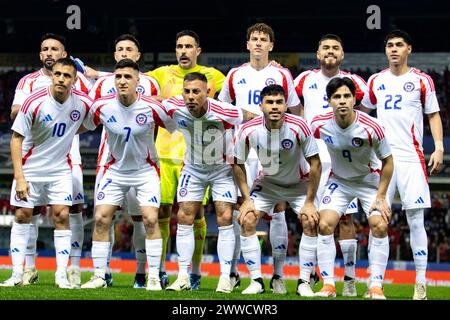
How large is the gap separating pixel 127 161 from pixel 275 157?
1458 mm

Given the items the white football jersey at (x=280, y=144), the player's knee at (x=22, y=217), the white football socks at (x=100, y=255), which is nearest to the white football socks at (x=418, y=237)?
the white football jersey at (x=280, y=144)

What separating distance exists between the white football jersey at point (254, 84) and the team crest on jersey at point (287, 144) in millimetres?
1095

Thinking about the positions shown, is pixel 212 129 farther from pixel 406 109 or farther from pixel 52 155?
pixel 406 109

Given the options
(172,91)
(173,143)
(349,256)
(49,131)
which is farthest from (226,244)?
(172,91)

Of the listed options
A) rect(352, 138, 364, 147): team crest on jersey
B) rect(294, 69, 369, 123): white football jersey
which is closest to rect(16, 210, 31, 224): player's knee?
rect(294, 69, 369, 123): white football jersey

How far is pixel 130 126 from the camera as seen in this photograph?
8867 millimetres

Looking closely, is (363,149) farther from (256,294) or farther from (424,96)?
(256,294)

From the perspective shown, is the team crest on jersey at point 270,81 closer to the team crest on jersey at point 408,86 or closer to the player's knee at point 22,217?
the team crest on jersey at point 408,86

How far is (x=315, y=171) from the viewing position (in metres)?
8.66

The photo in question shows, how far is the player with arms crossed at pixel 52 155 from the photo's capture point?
880 cm

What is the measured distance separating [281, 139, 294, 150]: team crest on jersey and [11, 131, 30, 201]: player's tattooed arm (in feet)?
8.09

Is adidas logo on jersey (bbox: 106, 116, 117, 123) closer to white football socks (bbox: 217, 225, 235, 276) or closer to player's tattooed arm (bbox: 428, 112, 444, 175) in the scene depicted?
white football socks (bbox: 217, 225, 235, 276)

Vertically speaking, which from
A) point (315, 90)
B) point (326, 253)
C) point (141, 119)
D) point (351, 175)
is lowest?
point (326, 253)

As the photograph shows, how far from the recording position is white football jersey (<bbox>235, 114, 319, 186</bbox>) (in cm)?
869
